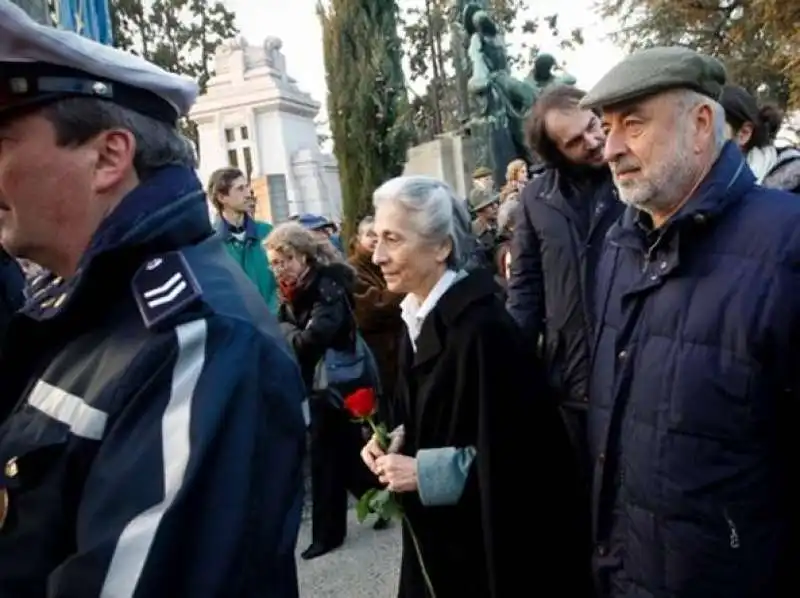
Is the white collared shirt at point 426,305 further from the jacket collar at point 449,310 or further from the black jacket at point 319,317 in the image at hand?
the black jacket at point 319,317

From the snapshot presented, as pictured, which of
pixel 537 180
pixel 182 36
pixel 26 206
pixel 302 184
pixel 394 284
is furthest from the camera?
pixel 182 36

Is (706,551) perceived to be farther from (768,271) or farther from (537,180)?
(537,180)

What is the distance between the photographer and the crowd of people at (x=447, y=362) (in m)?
1.25

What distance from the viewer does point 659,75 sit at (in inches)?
85.2

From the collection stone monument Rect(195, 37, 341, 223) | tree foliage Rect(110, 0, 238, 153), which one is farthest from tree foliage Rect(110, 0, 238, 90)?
stone monument Rect(195, 37, 341, 223)

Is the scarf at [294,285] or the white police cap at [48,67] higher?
the white police cap at [48,67]

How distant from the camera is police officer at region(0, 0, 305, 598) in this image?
121cm

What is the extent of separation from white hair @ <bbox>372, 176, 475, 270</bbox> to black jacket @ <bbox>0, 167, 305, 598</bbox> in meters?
1.52

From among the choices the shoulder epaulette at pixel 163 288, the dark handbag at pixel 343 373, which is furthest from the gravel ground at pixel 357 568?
the shoulder epaulette at pixel 163 288

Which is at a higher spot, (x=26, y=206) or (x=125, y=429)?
(x=26, y=206)

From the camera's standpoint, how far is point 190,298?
130 centimetres

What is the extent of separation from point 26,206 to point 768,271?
145 centimetres

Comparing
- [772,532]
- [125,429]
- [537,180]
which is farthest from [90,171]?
[537,180]

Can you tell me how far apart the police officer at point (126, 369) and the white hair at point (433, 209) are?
1457 millimetres
